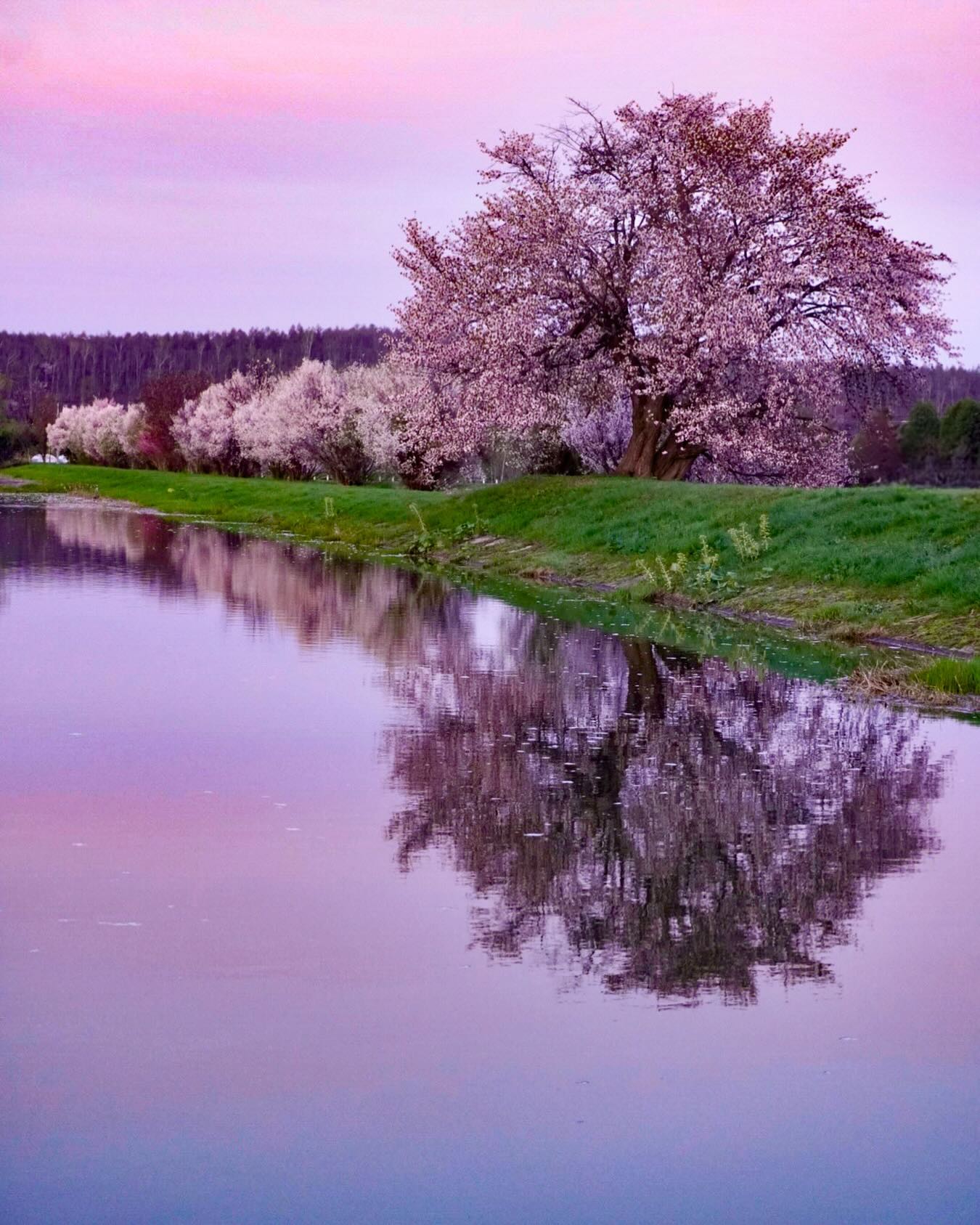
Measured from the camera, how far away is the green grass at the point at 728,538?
74.9 feet

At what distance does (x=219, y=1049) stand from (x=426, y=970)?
3.98 ft

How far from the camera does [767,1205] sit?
5.36m

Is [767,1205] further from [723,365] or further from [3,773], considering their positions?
[723,365]

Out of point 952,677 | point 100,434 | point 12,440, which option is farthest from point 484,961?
point 12,440

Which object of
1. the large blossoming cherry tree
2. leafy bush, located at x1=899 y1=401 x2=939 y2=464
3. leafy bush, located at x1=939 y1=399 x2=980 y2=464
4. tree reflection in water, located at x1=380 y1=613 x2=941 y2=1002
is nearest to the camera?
tree reflection in water, located at x1=380 y1=613 x2=941 y2=1002

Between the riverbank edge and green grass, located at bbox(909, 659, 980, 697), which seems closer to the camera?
green grass, located at bbox(909, 659, 980, 697)

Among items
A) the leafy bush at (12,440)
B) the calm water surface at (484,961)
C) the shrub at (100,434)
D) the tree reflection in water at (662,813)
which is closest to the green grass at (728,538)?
the tree reflection in water at (662,813)

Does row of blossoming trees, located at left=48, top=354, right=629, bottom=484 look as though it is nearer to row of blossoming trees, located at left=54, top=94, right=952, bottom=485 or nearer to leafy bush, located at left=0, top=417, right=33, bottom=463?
row of blossoming trees, located at left=54, top=94, right=952, bottom=485

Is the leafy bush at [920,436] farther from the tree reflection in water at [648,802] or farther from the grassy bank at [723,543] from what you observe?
the tree reflection in water at [648,802]

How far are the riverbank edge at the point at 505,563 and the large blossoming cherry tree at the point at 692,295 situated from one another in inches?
130

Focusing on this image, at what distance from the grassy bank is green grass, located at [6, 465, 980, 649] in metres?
0.04

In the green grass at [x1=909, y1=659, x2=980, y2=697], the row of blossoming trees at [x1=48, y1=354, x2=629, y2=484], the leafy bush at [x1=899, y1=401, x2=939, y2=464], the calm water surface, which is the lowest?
the calm water surface

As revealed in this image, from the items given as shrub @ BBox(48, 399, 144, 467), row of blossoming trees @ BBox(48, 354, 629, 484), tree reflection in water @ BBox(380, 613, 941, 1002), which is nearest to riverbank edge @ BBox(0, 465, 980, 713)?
tree reflection in water @ BBox(380, 613, 941, 1002)

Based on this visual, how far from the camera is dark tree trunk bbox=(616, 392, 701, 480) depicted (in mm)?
43250
